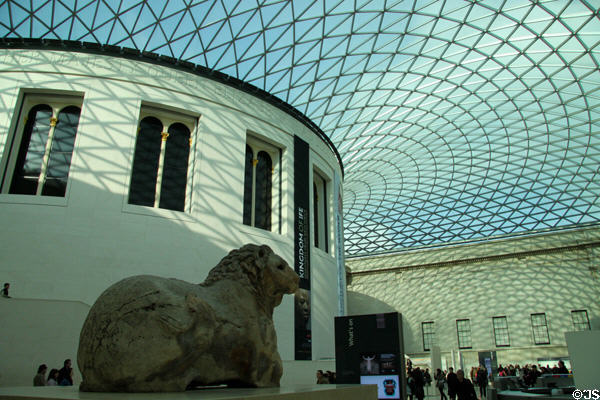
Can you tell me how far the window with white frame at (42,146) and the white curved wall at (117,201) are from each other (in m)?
0.68

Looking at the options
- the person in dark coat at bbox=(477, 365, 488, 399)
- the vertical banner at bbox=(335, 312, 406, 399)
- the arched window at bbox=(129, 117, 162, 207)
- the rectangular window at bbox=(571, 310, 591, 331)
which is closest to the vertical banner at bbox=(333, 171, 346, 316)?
the person in dark coat at bbox=(477, 365, 488, 399)

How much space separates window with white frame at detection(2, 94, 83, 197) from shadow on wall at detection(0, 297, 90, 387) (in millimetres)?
6308

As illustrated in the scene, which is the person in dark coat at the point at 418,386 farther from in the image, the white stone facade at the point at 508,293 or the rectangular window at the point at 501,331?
the rectangular window at the point at 501,331

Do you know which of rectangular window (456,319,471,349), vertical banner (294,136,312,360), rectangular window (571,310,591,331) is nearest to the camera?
vertical banner (294,136,312,360)

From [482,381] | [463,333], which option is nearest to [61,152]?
[482,381]

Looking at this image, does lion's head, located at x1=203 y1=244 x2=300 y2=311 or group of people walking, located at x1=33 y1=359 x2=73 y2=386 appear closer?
lion's head, located at x1=203 y1=244 x2=300 y2=311

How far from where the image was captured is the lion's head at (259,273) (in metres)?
5.14

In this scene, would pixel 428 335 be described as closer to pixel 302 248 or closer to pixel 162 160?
pixel 302 248

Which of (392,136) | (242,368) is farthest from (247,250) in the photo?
(392,136)

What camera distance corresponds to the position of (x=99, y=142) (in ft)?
67.1

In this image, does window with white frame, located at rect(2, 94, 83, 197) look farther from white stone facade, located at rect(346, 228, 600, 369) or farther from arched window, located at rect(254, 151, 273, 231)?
white stone facade, located at rect(346, 228, 600, 369)

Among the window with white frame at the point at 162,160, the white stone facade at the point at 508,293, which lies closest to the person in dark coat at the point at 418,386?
the window with white frame at the point at 162,160

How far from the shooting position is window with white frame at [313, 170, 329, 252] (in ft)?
103

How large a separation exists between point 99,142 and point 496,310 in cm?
4290
